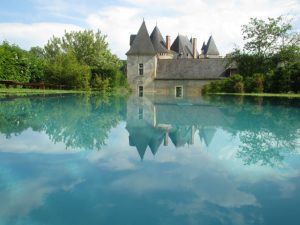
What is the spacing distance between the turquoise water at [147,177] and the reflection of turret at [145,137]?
2 cm

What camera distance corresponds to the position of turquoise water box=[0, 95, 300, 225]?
9.31 feet

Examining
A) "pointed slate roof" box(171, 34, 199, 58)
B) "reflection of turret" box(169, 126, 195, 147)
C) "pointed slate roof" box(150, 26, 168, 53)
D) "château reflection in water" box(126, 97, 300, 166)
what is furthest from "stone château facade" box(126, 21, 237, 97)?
"reflection of turret" box(169, 126, 195, 147)

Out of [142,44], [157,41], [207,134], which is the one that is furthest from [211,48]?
[207,134]

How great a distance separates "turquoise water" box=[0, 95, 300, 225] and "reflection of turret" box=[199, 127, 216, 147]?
26mm

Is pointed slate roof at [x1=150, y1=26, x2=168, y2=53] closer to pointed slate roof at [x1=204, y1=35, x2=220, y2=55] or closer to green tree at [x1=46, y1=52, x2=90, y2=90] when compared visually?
green tree at [x1=46, y1=52, x2=90, y2=90]

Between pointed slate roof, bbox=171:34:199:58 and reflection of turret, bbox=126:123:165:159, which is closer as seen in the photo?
reflection of turret, bbox=126:123:165:159

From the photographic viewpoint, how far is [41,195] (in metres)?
3.26

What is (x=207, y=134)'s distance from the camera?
23.9 feet

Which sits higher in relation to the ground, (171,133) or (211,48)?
(211,48)

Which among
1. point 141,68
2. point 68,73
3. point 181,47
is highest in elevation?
point 181,47

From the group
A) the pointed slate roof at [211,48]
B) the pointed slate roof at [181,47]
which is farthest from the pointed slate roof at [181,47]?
the pointed slate roof at [211,48]

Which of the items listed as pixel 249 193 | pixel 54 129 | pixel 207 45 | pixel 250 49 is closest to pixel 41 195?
pixel 249 193

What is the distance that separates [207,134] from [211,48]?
166ft

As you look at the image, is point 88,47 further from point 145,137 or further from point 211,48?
point 145,137
